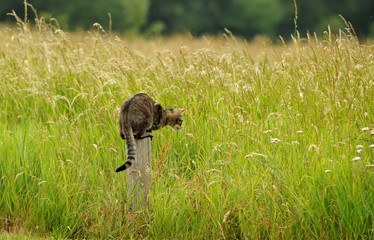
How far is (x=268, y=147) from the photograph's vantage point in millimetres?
4633

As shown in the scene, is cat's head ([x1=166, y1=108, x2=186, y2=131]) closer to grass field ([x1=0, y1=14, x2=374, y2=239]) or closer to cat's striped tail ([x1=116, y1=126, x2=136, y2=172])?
grass field ([x1=0, y1=14, x2=374, y2=239])

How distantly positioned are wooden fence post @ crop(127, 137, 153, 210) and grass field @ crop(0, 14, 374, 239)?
Answer: 0.10 m

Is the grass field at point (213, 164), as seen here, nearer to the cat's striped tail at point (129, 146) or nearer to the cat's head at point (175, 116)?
the cat's head at point (175, 116)

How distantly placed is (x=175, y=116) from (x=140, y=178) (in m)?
0.83

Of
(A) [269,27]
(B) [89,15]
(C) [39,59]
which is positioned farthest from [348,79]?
(A) [269,27]

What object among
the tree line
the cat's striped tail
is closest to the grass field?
the cat's striped tail

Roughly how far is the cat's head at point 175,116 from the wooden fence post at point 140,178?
1.72 feet

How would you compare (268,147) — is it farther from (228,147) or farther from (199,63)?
(199,63)

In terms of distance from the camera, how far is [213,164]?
4.50 metres

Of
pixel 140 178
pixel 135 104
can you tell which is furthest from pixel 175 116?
pixel 140 178

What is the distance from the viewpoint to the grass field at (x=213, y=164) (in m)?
3.92

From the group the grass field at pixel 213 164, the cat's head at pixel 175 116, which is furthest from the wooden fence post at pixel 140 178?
the cat's head at pixel 175 116

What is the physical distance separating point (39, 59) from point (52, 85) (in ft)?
3.32

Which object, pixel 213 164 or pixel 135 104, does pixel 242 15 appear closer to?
pixel 213 164
